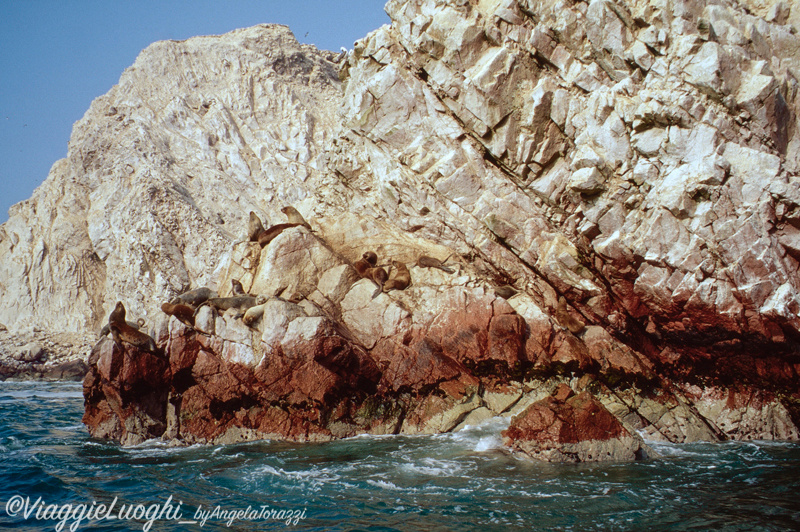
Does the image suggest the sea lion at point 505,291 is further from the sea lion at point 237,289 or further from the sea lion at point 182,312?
the sea lion at point 182,312

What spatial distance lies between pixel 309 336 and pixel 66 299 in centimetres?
2352

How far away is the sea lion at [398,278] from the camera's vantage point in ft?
44.9

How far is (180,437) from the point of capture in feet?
38.7

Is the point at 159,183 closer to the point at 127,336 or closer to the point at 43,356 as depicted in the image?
the point at 43,356

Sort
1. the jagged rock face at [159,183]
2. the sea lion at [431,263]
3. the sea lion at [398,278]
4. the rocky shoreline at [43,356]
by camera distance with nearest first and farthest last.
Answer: the sea lion at [398,278], the sea lion at [431,263], the rocky shoreline at [43,356], the jagged rock face at [159,183]

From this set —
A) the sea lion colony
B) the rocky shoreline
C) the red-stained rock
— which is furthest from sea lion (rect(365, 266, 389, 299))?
the rocky shoreline

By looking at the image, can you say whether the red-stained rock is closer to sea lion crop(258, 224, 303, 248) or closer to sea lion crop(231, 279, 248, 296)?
sea lion crop(231, 279, 248, 296)

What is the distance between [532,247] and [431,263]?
2.43 metres

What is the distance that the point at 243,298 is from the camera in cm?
1299

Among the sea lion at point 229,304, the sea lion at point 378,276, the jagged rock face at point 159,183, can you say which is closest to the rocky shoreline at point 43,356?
the jagged rock face at point 159,183

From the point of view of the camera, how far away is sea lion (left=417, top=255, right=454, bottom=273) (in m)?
13.9

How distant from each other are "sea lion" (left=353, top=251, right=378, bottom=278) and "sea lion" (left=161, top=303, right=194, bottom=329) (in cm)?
401

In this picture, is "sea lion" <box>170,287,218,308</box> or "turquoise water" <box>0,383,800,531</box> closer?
"turquoise water" <box>0,383,800,531</box>

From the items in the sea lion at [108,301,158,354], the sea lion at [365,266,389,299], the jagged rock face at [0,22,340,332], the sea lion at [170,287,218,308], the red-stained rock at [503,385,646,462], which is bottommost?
the red-stained rock at [503,385,646,462]
